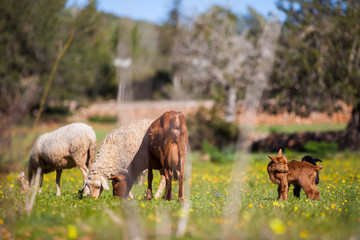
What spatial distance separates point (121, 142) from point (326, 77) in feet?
49.4

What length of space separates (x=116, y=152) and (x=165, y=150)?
1.84 m

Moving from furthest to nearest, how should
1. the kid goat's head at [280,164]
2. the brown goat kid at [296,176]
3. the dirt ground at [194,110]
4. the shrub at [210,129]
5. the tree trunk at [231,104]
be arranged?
the tree trunk at [231,104] < the dirt ground at [194,110] < the shrub at [210,129] < the brown goat kid at [296,176] < the kid goat's head at [280,164]

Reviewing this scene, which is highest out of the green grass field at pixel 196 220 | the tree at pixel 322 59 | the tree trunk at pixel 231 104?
the tree at pixel 322 59

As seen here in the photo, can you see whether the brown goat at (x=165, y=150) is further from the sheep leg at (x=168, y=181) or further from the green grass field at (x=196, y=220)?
the green grass field at (x=196, y=220)

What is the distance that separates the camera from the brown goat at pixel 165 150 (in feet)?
24.0

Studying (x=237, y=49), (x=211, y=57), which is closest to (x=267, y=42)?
(x=237, y=49)

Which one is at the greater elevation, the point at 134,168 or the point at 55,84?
the point at 55,84

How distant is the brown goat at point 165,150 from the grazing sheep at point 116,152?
58 centimetres

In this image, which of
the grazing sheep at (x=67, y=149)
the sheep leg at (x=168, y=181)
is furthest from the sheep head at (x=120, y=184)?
the grazing sheep at (x=67, y=149)

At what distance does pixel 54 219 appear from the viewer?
16.3 ft

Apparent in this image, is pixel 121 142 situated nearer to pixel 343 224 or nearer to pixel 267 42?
pixel 343 224

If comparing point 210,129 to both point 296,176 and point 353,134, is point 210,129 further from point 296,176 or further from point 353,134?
point 296,176

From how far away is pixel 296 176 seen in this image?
7184mm

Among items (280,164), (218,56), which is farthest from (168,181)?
(218,56)
